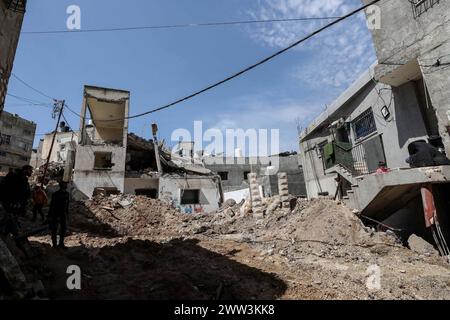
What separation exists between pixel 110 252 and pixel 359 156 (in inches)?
440

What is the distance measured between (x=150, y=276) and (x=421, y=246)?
873 centimetres

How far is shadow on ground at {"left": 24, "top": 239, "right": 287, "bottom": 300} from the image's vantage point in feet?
15.8

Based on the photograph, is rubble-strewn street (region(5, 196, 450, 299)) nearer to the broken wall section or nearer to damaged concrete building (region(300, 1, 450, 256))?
damaged concrete building (region(300, 1, 450, 256))

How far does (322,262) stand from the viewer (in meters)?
7.87

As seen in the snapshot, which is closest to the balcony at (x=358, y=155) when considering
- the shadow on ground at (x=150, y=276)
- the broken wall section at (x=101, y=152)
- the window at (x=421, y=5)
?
the window at (x=421, y=5)

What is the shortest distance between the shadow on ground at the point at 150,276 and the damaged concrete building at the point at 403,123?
18.2 feet

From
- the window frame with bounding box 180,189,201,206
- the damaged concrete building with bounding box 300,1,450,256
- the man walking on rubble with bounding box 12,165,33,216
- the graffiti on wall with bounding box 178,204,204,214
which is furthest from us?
the window frame with bounding box 180,189,201,206

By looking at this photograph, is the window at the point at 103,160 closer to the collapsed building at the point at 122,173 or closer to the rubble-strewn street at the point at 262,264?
the collapsed building at the point at 122,173

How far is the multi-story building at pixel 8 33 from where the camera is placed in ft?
22.1

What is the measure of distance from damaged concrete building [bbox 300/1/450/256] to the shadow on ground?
5.55 metres

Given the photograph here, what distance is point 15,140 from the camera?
125 ft

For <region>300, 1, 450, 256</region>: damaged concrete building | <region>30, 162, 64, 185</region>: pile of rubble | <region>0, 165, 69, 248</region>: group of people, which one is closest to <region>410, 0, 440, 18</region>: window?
<region>300, 1, 450, 256</region>: damaged concrete building

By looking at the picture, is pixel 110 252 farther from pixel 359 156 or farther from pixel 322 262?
pixel 359 156
